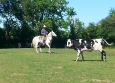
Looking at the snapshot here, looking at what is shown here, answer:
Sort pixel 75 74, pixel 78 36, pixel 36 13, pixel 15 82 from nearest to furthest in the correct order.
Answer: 1. pixel 15 82
2. pixel 75 74
3. pixel 36 13
4. pixel 78 36

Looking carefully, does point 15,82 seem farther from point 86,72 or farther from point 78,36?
point 78,36

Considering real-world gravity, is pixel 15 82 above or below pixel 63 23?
below

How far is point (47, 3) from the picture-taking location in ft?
253

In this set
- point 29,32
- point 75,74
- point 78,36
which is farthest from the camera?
point 78,36

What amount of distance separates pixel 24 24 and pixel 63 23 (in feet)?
36.2

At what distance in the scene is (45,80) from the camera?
14.0 meters

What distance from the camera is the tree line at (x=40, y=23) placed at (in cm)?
7050

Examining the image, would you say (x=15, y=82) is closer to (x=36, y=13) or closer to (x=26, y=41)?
(x=26, y=41)

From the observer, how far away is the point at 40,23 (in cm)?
7456

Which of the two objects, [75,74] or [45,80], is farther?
[75,74]

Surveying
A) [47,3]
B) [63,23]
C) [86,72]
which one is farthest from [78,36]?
[86,72]

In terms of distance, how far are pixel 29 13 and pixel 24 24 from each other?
110 inches

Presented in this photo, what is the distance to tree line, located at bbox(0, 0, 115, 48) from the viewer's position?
70.5m

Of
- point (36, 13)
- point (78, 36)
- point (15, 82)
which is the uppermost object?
point (36, 13)
